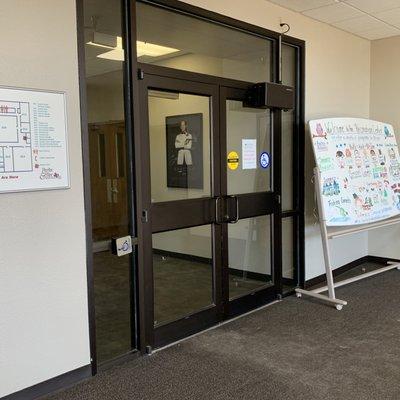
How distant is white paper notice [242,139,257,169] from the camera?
4.02 m

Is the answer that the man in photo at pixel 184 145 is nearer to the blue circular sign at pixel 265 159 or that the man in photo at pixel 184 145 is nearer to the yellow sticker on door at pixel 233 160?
the yellow sticker on door at pixel 233 160

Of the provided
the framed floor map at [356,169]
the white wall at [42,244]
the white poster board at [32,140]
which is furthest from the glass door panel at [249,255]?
the white poster board at [32,140]

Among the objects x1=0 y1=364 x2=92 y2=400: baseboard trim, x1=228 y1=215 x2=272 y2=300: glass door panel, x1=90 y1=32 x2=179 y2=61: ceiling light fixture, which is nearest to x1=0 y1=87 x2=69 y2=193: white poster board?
x1=90 y1=32 x2=179 y2=61: ceiling light fixture

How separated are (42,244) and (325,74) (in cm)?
362

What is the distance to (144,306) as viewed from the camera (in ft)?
10.6

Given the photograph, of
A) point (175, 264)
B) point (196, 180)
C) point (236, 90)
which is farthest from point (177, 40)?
point (175, 264)

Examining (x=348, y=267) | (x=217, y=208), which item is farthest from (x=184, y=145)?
(x=348, y=267)

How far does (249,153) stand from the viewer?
4.07 meters

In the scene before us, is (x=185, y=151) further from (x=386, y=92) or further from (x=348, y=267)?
(x=386, y=92)

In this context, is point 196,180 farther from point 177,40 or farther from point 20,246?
point 20,246

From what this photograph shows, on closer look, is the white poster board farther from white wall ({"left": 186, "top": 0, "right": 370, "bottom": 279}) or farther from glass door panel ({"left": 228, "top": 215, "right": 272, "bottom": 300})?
white wall ({"left": 186, "top": 0, "right": 370, "bottom": 279})

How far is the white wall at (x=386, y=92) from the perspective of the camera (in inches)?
215

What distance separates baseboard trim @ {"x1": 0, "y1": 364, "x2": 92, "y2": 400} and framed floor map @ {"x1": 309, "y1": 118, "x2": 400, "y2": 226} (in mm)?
2496

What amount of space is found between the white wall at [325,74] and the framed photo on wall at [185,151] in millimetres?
1073
